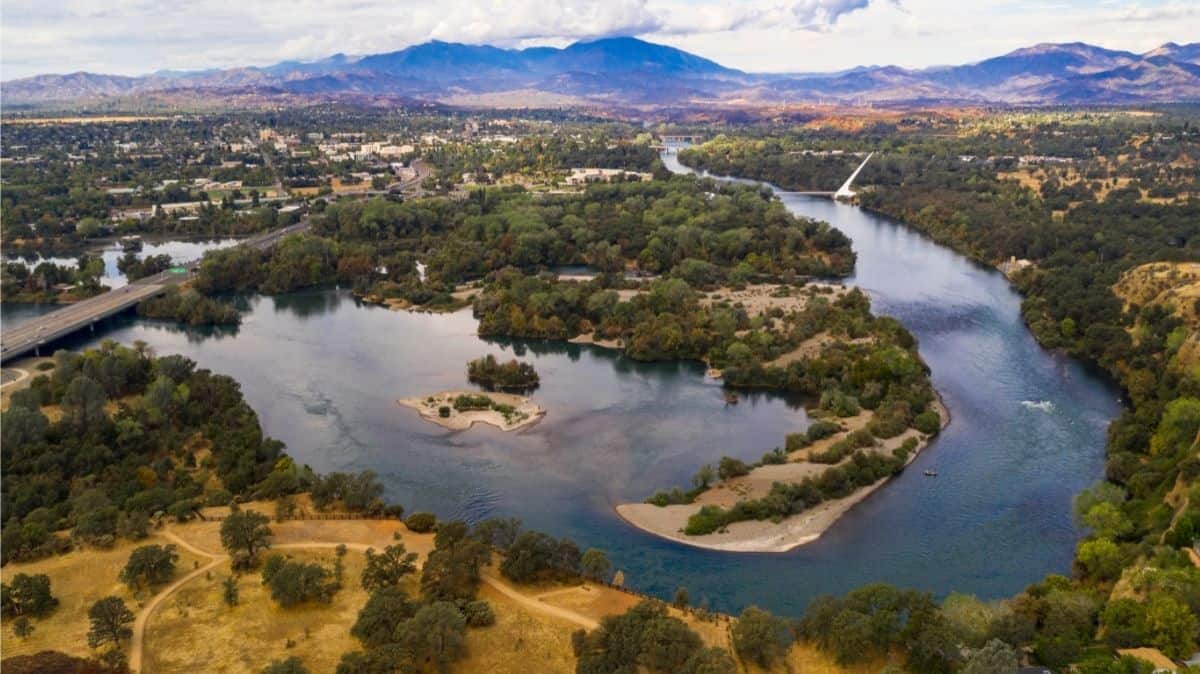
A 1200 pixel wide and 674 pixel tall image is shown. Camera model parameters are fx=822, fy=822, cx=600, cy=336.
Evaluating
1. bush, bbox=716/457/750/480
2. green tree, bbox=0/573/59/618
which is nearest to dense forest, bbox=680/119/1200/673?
bush, bbox=716/457/750/480

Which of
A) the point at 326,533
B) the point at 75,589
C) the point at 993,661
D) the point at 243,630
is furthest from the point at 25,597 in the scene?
the point at 993,661

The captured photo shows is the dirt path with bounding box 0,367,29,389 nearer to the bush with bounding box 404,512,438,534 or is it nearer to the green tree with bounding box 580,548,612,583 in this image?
the bush with bounding box 404,512,438,534

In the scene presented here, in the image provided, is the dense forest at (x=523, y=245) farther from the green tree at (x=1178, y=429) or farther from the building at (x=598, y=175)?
the green tree at (x=1178, y=429)

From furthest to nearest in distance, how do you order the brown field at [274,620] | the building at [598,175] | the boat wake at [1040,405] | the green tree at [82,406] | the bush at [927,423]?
1. the building at [598,175]
2. the boat wake at [1040,405]
3. the bush at [927,423]
4. the green tree at [82,406]
5. the brown field at [274,620]

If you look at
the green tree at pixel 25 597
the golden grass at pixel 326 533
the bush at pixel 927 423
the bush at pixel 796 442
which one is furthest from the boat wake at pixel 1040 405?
the green tree at pixel 25 597

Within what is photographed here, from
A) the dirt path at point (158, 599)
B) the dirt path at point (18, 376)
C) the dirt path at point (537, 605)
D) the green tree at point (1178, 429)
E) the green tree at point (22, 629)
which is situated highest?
the green tree at point (1178, 429)

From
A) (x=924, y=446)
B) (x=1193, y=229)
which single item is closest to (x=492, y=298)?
(x=924, y=446)

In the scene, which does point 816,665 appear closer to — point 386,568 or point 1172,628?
point 1172,628

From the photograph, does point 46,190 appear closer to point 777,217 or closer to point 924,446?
point 777,217
